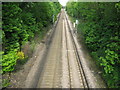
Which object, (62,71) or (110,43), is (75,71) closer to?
(62,71)

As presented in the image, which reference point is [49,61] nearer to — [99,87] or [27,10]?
[99,87]

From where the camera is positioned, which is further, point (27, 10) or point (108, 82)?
point (27, 10)

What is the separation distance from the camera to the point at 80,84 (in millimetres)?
11070

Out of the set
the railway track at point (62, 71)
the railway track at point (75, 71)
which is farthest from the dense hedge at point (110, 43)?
the railway track at point (62, 71)

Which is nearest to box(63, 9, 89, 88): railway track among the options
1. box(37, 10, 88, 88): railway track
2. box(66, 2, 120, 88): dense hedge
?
box(37, 10, 88, 88): railway track

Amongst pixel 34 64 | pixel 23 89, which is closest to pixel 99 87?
pixel 23 89

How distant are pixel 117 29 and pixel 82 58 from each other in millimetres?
6329

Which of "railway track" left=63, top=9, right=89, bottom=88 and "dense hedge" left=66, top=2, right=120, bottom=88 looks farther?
"railway track" left=63, top=9, right=89, bottom=88

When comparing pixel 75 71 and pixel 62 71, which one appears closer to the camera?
pixel 62 71

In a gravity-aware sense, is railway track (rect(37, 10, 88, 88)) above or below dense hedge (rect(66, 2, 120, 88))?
below

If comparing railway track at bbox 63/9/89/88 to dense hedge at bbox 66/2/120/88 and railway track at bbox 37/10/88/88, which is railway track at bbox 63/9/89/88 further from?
dense hedge at bbox 66/2/120/88

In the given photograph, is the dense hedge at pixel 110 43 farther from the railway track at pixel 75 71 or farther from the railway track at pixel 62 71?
the railway track at pixel 62 71

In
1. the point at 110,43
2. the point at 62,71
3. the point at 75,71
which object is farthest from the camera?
the point at 75,71

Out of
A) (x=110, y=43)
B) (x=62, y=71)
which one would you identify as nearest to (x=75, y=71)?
(x=62, y=71)
